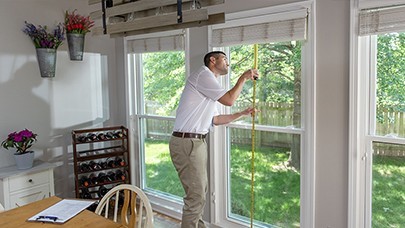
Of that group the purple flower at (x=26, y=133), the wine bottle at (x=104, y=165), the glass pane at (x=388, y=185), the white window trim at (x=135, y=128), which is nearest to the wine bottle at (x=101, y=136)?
the wine bottle at (x=104, y=165)

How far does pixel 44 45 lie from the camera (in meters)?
3.51

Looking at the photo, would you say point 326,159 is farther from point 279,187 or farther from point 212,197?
point 212,197

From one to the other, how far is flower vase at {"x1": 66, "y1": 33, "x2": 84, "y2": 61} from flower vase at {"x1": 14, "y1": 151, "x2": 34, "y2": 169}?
118 centimetres

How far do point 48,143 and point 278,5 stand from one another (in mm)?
2843

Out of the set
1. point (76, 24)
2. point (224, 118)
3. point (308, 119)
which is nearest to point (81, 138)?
point (76, 24)

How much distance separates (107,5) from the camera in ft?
→ 4.89

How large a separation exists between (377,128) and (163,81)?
2308 mm

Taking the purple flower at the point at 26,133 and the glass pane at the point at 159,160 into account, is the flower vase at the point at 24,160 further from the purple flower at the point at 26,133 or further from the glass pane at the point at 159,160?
the glass pane at the point at 159,160

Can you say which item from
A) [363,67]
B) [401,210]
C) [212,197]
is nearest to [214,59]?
[363,67]

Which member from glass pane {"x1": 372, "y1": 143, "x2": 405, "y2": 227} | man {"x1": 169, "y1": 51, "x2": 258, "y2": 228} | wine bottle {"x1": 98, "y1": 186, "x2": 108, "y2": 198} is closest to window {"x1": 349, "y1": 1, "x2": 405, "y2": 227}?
glass pane {"x1": 372, "y1": 143, "x2": 405, "y2": 227}

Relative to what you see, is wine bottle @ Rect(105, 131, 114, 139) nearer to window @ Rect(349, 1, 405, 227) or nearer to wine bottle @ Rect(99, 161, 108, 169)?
wine bottle @ Rect(99, 161, 108, 169)

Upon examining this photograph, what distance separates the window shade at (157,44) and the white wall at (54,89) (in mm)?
455

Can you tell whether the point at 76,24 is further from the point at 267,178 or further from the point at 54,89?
the point at 267,178

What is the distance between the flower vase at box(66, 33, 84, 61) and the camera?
12.2 feet
